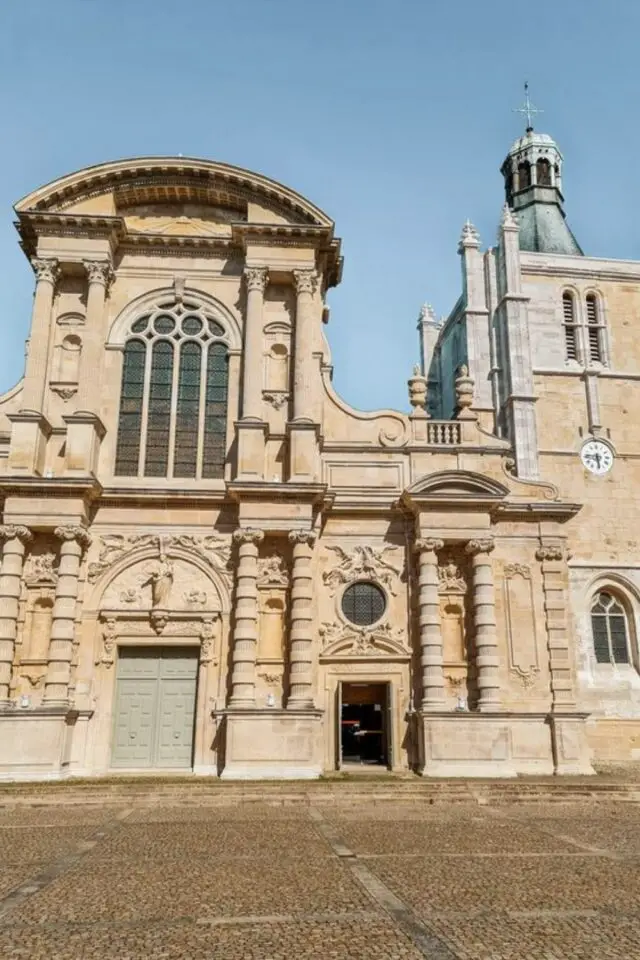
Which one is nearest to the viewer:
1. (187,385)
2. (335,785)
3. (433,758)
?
(335,785)

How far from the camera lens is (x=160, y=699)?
18.5 meters

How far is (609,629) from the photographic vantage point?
29234mm

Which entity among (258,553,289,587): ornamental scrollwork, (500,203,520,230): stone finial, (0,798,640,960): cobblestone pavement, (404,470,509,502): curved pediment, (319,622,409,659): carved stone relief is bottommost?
(0,798,640,960): cobblestone pavement

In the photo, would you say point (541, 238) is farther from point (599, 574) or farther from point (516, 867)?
point (516, 867)

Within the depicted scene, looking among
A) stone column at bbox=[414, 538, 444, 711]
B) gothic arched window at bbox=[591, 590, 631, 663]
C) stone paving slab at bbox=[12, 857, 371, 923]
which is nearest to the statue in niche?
stone column at bbox=[414, 538, 444, 711]

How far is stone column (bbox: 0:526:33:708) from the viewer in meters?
17.5

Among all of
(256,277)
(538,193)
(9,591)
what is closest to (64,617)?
(9,591)

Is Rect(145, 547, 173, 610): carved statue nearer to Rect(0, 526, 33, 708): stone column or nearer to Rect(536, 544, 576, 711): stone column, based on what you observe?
Rect(0, 526, 33, 708): stone column

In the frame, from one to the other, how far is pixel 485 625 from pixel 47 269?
1440 centimetres

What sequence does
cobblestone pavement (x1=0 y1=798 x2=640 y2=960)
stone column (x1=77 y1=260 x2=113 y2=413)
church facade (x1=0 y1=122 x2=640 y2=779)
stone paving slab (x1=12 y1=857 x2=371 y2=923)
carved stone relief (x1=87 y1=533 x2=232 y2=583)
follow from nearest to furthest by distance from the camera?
cobblestone pavement (x1=0 y1=798 x2=640 y2=960) → stone paving slab (x1=12 y1=857 x2=371 y2=923) → church facade (x1=0 y1=122 x2=640 y2=779) → carved stone relief (x1=87 y1=533 x2=232 y2=583) → stone column (x1=77 y1=260 x2=113 y2=413)

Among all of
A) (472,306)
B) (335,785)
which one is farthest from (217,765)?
(472,306)

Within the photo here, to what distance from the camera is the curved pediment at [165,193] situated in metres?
21.2

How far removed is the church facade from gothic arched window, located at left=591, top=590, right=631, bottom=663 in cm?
881

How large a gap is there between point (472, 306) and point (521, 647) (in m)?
22.1
